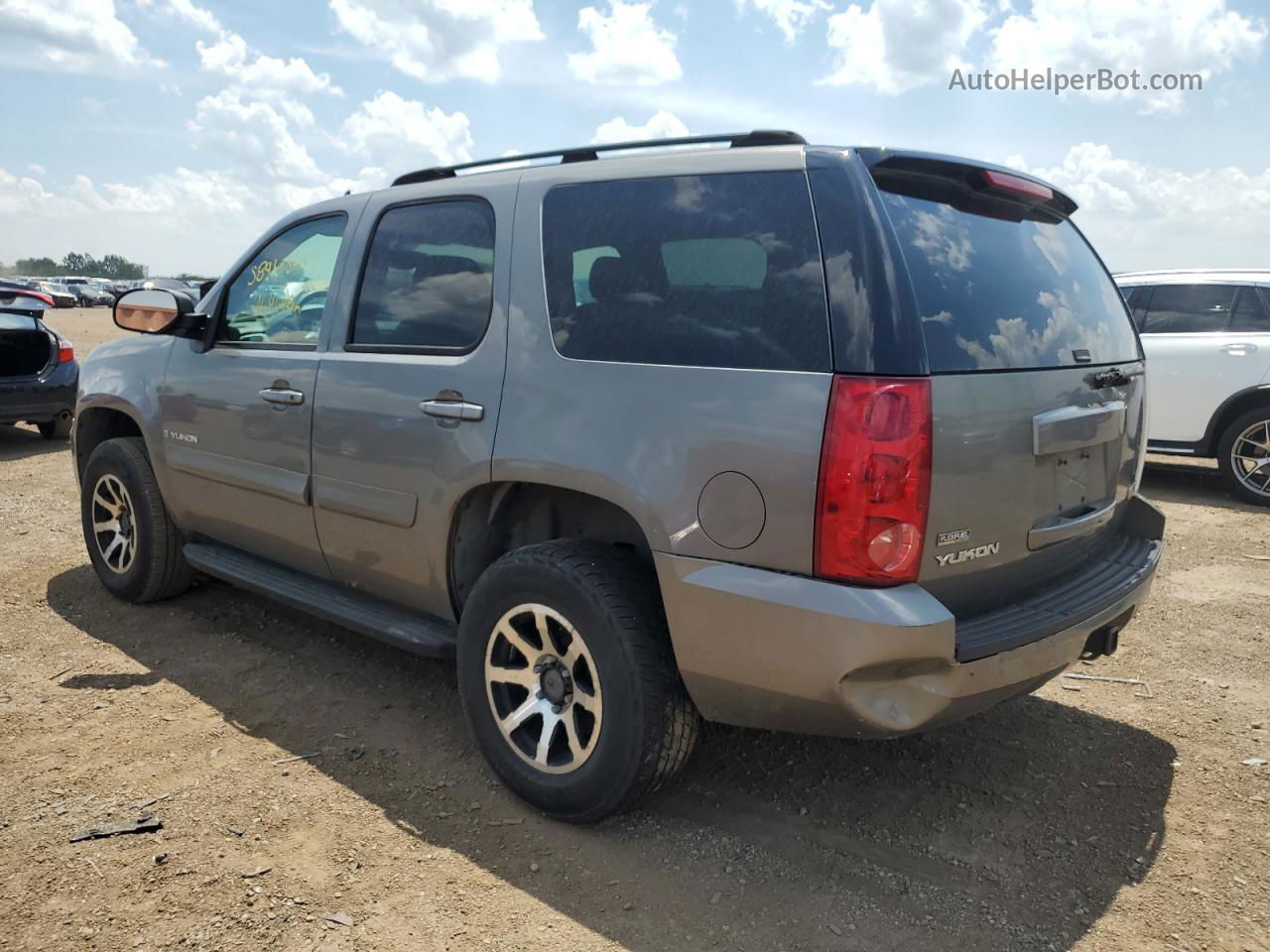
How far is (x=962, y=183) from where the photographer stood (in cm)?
274

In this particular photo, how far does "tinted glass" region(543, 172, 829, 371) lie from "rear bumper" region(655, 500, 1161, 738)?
556 mm

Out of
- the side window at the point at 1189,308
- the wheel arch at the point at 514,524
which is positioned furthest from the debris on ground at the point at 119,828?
the side window at the point at 1189,308

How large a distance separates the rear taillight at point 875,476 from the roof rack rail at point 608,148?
0.78 meters

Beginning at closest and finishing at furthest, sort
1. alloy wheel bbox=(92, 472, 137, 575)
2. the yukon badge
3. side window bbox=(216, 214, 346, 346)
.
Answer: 1. the yukon badge
2. side window bbox=(216, 214, 346, 346)
3. alloy wheel bbox=(92, 472, 137, 575)

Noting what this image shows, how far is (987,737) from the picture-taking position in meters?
3.52

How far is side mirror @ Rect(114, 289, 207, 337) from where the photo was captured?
419cm

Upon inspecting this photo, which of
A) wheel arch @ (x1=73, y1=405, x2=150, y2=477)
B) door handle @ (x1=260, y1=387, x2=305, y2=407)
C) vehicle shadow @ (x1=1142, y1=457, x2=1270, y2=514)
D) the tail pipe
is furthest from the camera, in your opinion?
vehicle shadow @ (x1=1142, y1=457, x2=1270, y2=514)

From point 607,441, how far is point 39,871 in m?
1.93

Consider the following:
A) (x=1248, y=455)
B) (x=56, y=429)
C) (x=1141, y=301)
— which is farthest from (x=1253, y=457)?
(x=56, y=429)

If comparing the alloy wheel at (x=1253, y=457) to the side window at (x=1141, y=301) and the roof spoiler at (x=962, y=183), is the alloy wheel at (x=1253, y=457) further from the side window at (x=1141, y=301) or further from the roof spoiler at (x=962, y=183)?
the roof spoiler at (x=962, y=183)

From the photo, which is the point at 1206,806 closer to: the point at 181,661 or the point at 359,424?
the point at 359,424

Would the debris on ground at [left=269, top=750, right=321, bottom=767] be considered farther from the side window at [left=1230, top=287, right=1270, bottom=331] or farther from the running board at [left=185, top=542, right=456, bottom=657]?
the side window at [left=1230, top=287, right=1270, bottom=331]

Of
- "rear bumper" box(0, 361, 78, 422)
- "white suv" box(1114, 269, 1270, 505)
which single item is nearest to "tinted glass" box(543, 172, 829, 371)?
"white suv" box(1114, 269, 1270, 505)

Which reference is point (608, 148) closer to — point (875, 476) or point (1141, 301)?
point (875, 476)
